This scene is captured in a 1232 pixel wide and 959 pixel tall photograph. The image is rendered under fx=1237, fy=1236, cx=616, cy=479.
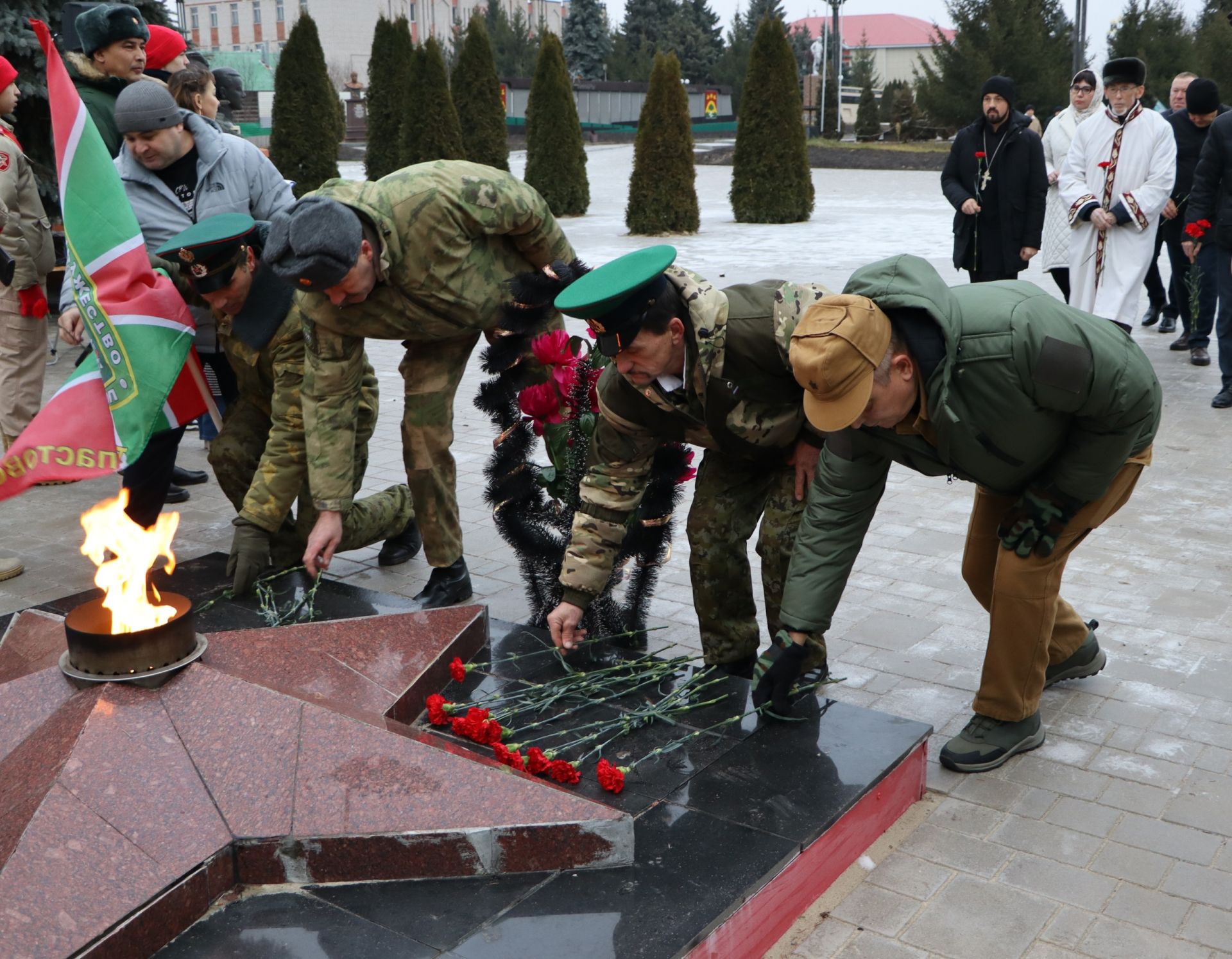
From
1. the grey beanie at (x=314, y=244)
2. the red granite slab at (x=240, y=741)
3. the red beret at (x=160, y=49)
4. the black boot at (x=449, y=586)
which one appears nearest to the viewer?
the red granite slab at (x=240, y=741)

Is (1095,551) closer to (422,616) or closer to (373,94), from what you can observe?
(422,616)

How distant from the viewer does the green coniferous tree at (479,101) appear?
794 inches

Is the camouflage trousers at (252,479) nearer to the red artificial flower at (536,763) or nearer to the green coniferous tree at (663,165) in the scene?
the red artificial flower at (536,763)

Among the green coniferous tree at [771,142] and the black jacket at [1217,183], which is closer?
the black jacket at [1217,183]

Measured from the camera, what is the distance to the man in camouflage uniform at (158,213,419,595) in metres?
3.94

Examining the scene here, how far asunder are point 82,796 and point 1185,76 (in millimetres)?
9550

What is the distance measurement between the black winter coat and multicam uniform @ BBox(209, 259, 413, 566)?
15.7ft

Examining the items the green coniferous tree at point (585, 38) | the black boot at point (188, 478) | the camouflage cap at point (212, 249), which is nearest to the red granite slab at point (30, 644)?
the camouflage cap at point (212, 249)

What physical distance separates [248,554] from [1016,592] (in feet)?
7.76

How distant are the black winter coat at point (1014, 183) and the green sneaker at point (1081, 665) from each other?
4.59 m

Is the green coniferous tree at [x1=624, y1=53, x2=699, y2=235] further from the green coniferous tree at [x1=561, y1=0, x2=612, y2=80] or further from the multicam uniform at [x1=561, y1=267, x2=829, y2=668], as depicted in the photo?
the green coniferous tree at [x1=561, y1=0, x2=612, y2=80]

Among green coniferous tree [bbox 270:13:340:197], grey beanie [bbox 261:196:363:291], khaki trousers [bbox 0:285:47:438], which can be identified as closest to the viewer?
grey beanie [bbox 261:196:363:291]

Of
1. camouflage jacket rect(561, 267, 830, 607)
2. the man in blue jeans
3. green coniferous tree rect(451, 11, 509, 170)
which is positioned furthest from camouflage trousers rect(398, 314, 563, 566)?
green coniferous tree rect(451, 11, 509, 170)

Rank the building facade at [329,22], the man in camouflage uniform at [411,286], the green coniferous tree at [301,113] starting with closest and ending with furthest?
the man in camouflage uniform at [411,286], the green coniferous tree at [301,113], the building facade at [329,22]
